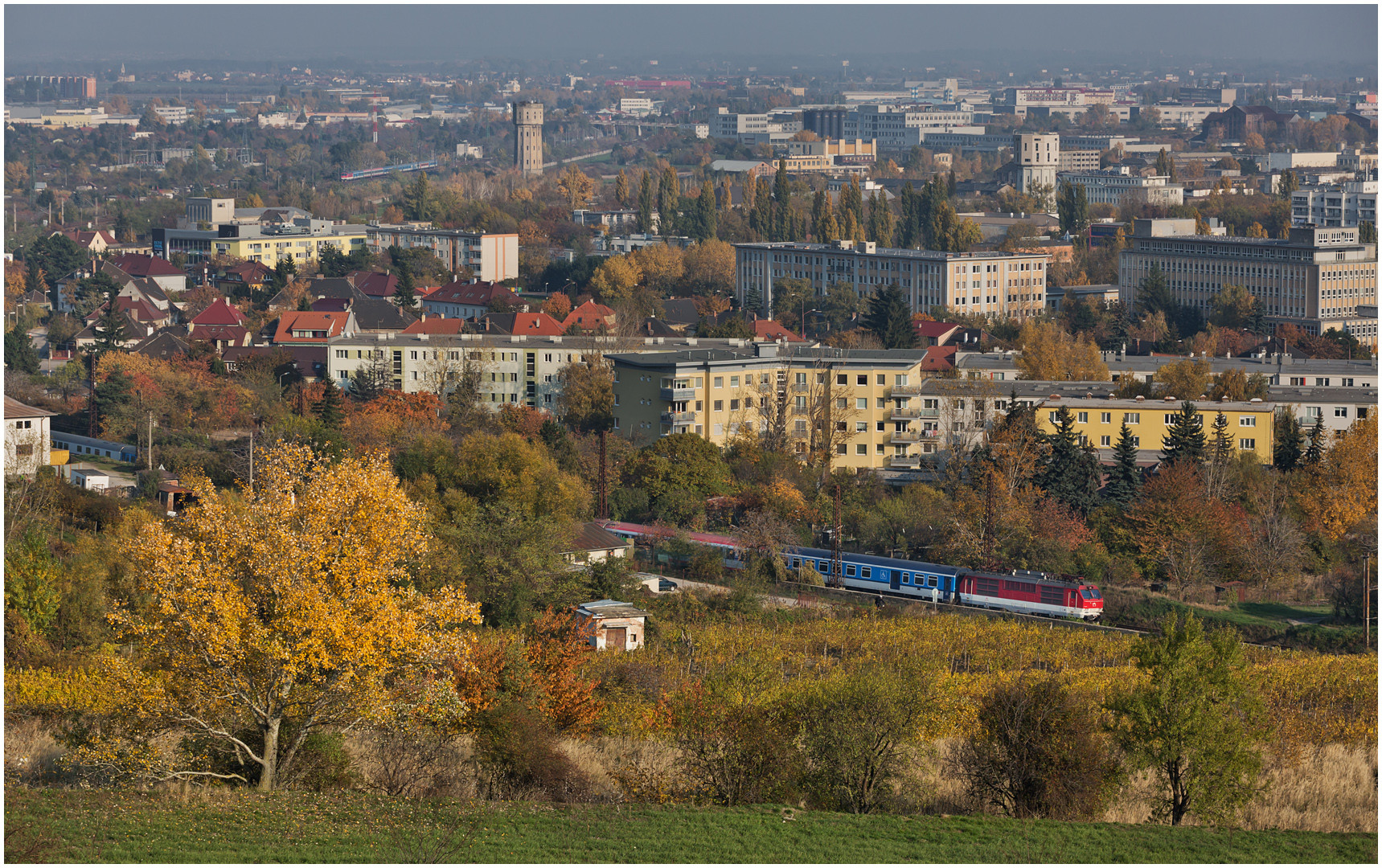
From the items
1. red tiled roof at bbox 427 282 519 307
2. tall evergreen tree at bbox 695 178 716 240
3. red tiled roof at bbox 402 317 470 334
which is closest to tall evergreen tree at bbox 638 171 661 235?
tall evergreen tree at bbox 695 178 716 240

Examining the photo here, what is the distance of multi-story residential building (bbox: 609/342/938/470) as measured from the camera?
3047 centimetres

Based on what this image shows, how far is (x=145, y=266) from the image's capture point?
5459 centimetres

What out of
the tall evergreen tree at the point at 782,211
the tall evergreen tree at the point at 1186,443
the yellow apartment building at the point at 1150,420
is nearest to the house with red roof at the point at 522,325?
the yellow apartment building at the point at 1150,420

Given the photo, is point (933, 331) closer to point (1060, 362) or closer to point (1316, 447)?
point (1060, 362)

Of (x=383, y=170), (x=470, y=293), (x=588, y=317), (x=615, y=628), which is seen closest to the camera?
(x=615, y=628)

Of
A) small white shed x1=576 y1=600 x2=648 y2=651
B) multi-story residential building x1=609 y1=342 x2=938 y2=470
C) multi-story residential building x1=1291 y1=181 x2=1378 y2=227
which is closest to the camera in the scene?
small white shed x1=576 y1=600 x2=648 y2=651

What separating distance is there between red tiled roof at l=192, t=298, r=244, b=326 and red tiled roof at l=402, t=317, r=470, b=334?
5.01m

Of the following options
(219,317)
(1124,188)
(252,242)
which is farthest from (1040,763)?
(1124,188)

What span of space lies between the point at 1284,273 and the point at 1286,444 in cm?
2360

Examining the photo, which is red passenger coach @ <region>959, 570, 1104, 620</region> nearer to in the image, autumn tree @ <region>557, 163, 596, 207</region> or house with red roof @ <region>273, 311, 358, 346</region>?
house with red roof @ <region>273, 311, 358, 346</region>

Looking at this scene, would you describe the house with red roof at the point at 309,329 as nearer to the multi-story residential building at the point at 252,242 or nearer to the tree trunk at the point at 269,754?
the multi-story residential building at the point at 252,242

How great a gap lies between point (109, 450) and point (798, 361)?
11.9 metres

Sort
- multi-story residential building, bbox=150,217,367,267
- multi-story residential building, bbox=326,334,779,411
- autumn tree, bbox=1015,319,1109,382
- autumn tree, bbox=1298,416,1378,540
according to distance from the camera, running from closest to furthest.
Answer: autumn tree, bbox=1298,416,1378,540
multi-story residential building, bbox=326,334,779,411
autumn tree, bbox=1015,319,1109,382
multi-story residential building, bbox=150,217,367,267

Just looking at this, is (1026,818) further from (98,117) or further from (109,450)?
(98,117)
